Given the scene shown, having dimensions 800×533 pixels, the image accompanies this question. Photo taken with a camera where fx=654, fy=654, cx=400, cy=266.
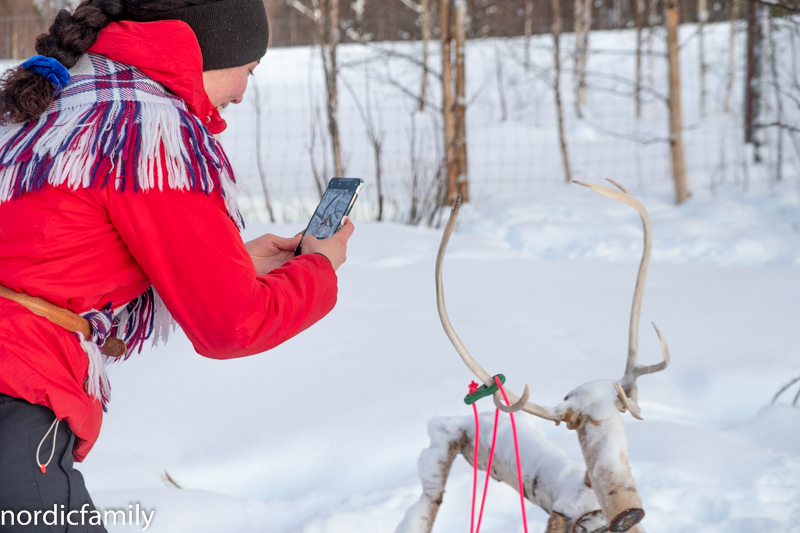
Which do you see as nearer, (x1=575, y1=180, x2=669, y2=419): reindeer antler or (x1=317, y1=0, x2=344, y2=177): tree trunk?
(x1=575, y1=180, x2=669, y2=419): reindeer antler

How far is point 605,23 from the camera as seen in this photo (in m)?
18.5

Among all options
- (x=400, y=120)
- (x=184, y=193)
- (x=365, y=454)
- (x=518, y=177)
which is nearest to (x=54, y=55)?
(x=184, y=193)

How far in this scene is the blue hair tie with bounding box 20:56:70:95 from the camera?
851 millimetres

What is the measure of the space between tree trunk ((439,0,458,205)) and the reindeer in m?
4.27

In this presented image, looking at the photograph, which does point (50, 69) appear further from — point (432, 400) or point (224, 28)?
point (432, 400)

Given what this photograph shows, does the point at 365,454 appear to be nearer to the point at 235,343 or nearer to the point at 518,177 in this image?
the point at 235,343

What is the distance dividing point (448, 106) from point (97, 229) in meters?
4.82

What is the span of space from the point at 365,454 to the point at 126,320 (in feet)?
3.14

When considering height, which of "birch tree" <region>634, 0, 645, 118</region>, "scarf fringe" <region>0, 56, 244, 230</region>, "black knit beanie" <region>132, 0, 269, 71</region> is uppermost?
"birch tree" <region>634, 0, 645, 118</region>

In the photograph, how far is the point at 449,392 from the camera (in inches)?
81.4

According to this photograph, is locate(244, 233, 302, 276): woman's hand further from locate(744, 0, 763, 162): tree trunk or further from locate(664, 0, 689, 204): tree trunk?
locate(744, 0, 763, 162): tree trunk

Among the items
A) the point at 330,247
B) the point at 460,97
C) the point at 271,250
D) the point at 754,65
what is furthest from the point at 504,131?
the point at 330,247

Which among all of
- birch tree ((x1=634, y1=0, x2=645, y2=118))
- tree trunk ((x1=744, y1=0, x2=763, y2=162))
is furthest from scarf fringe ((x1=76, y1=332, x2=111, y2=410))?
tree trunk ((x1=744, y1=0, x2=763, y2=162))

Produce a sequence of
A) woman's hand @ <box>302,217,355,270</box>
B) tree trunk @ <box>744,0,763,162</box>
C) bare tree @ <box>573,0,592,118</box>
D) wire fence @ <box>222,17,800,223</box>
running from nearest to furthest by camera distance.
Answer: woman's hand @ <box>302,217,355,270</box> < wire fence @ <box>222,17,800,223</box> < tree trunk @ <box>744,0,763,162</box> < bare tree @ <box>573,0,592,118</box>
